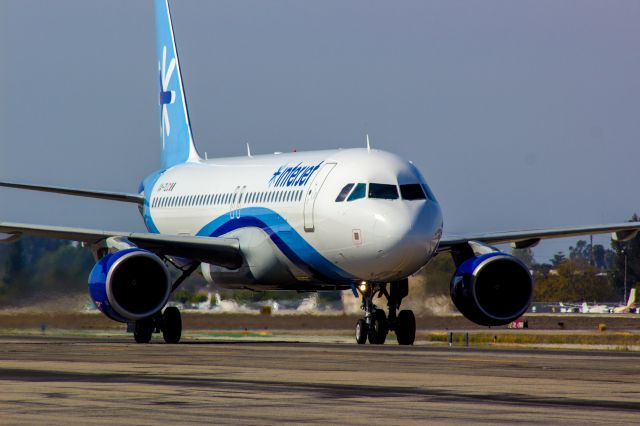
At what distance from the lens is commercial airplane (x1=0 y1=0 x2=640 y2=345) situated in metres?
28.3

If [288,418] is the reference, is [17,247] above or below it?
above

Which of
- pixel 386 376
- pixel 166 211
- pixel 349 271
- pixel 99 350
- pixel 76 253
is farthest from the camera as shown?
pixel 76 253

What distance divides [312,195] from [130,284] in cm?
430

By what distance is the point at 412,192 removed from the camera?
28.5m

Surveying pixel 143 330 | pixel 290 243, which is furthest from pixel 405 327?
pixel 143 330

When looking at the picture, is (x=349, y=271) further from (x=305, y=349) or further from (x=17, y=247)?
(x=17, y=247)

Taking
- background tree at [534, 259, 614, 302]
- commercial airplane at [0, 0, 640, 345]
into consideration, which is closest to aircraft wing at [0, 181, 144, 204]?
commercial airplane at [0, 0, 640, 345]

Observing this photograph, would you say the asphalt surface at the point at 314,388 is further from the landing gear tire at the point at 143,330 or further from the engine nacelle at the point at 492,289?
the landing gear tire at the point at 143,330

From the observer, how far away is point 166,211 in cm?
3769

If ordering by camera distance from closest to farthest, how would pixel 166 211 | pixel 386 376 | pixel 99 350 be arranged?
pixel 386 376
pixel 99 350
pixel 166 211

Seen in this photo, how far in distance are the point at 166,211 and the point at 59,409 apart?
2457cm

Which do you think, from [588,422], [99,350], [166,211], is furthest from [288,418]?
[166,211]

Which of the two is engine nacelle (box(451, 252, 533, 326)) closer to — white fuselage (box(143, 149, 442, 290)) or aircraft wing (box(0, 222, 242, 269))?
white fuselage (box(143, 149, 442, 290))

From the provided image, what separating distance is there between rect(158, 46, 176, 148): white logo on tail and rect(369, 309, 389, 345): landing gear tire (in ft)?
49.4
